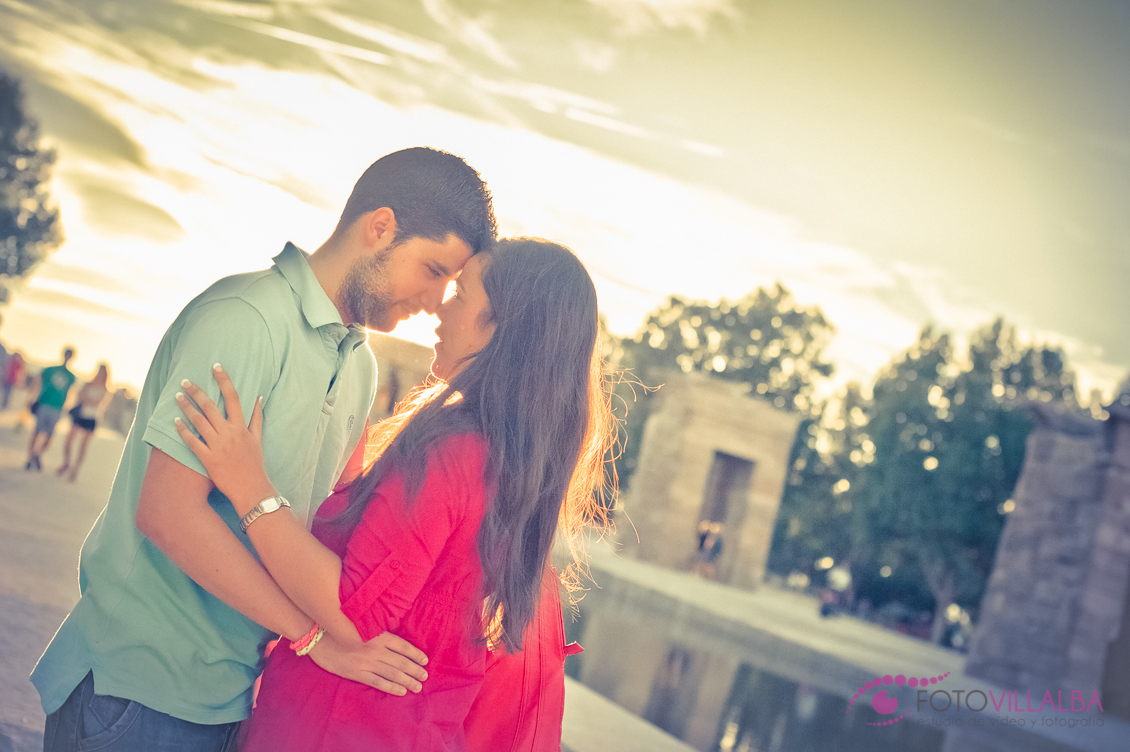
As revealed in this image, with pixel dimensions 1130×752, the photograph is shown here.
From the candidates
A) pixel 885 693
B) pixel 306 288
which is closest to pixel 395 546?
pixel 306 288

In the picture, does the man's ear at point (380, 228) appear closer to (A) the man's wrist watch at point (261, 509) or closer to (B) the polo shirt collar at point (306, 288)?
(B) the polo shirt collar at point (306, 288)

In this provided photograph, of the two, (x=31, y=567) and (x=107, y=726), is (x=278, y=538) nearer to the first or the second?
(x=107, y=726)

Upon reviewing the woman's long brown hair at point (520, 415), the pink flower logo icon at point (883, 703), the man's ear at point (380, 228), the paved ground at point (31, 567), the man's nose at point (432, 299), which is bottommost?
the pink flower logo icon at point (883, 703)

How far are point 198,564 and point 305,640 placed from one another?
279mm

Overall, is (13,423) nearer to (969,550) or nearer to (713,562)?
(713,562)

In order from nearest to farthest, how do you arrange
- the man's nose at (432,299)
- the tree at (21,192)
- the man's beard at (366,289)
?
the man's beard at (366,289), the man's nose at (432,299), the tree at (21,192)

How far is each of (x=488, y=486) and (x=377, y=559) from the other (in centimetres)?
28

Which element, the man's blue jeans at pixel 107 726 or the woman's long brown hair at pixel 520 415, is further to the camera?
the woman's long brown hair at pixel 520 415

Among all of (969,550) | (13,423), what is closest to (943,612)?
(969,550)

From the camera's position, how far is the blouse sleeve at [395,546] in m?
1.95

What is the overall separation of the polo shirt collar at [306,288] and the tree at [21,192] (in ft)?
A: 122

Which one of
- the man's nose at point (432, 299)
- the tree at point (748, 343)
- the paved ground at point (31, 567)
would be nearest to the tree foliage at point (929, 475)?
the tree at point (748, 343)

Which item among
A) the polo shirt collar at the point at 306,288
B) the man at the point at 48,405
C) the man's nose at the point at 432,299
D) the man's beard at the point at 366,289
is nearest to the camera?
the polo shirt collar at the point at 306,288

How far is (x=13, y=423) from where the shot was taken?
18219 millimetres
